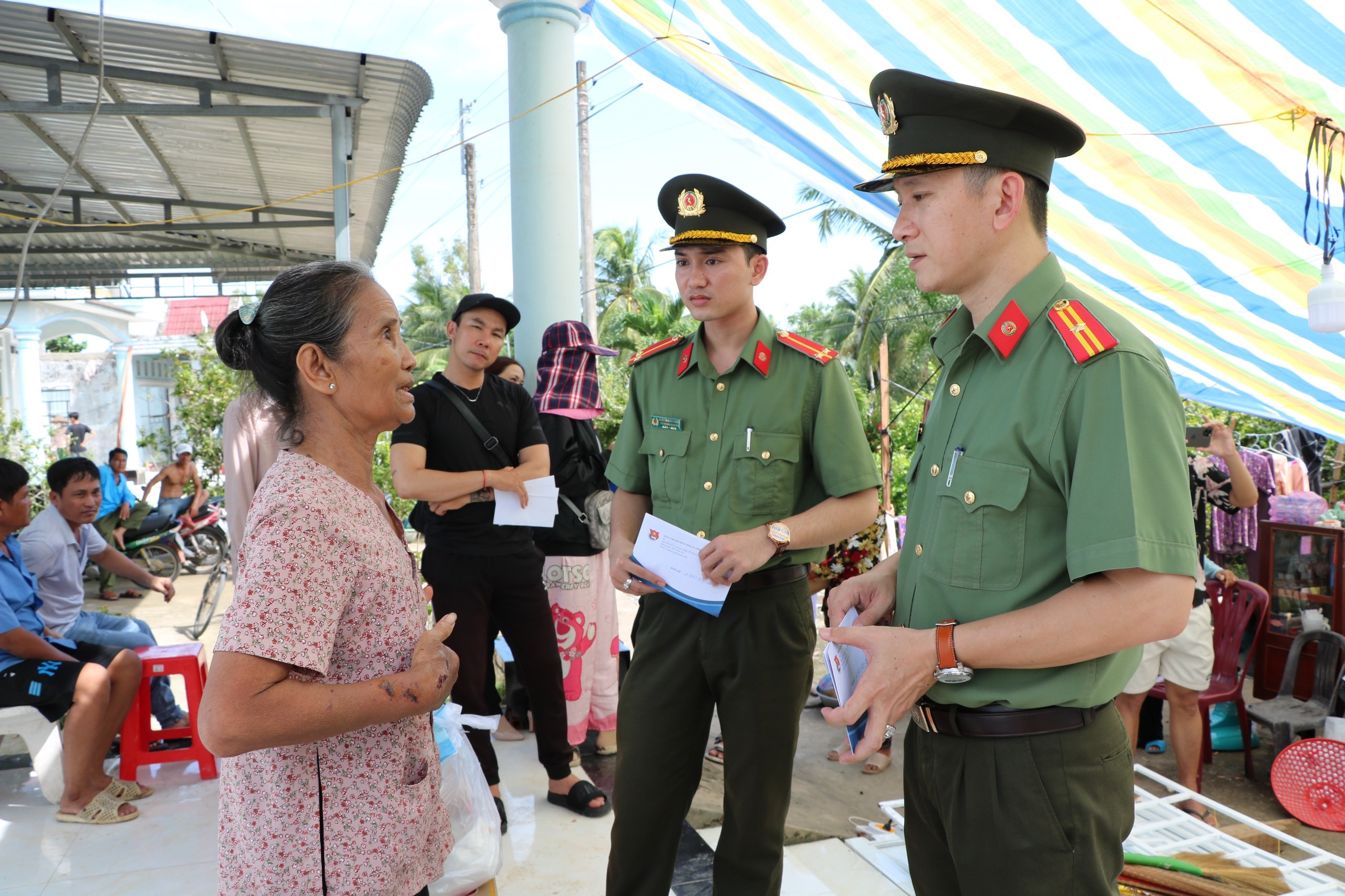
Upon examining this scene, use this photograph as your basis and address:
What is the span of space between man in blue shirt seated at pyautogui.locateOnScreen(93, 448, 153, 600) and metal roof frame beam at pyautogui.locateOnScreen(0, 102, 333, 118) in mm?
4782

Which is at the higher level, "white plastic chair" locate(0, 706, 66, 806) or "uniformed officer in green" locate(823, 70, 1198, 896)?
"uniformed officer in green" locate(823, 70, 1198, 896)

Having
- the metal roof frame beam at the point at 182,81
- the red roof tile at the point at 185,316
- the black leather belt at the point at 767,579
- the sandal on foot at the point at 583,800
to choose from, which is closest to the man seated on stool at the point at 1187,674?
the sandal on foot at the point at 583,800

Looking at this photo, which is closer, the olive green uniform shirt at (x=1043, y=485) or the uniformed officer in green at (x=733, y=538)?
the olive green uniform shirt at (x=1043, y=485)

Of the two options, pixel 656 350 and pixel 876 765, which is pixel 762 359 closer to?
pixel 656 350

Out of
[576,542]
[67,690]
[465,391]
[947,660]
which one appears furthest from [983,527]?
[67,690]

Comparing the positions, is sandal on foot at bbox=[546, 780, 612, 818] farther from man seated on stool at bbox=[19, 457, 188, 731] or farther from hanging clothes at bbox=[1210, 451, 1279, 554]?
hanging clothes at bbox=[1210, 451, 1279, 554]

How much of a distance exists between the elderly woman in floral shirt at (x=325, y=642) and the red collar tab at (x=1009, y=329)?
1049 mm

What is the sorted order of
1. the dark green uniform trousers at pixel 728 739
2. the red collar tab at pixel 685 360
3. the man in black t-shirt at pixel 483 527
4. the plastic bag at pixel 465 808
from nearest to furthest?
the plastic bag at pixel 465 808 → the dark green uniform trousers at pixel 728 739 → the red collar tab at pixel 685 360 → the man in black t-shirt at pixel 483 527

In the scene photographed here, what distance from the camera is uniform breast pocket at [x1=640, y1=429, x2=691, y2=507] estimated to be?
2.46 meters

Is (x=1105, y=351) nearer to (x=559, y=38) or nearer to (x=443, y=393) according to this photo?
(x=443, y=393)

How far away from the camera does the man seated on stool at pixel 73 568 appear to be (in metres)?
4.15

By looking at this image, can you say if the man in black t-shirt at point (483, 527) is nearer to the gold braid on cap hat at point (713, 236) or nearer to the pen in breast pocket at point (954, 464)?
the gold braid on cap hat at point (713, 236)

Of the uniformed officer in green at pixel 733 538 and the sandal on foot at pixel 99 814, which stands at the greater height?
the uniformed officer in green at pixel 733 538

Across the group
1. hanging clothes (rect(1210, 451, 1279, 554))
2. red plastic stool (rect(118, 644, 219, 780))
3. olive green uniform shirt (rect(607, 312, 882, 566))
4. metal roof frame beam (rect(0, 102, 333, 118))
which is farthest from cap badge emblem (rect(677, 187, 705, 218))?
hanging clothes (rect(1210, 451, 1279, 554))
